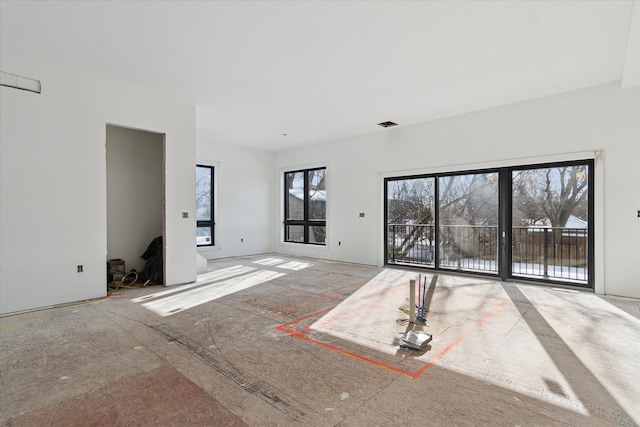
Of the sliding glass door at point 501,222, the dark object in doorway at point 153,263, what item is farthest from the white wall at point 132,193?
the sliding glass door at point 501,222

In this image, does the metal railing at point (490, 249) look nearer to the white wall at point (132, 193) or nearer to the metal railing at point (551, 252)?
the metal railing at point (551, 252)

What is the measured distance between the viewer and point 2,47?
373cm

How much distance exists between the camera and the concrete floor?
199 cm

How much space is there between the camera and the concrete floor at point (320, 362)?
6.53ft

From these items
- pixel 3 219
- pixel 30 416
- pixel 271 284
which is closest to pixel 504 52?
pixel 271 284

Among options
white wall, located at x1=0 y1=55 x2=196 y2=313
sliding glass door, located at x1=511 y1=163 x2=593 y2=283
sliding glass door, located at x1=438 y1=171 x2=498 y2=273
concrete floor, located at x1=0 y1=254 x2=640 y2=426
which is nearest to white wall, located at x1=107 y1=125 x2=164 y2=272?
white wall, located at x1=0 y1=55 x2=196 y2=313

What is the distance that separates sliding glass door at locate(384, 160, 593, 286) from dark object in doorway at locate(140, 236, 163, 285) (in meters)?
4.79

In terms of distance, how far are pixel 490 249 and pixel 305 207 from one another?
16.0 ft

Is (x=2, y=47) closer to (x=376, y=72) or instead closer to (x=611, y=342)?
(x=376, y=72)

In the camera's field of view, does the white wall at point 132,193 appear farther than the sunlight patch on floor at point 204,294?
Yes

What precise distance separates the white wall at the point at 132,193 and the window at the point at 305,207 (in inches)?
150

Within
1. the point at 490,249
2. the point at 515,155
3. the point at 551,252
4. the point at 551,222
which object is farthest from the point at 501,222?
the point at 515,155

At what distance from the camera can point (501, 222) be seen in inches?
227

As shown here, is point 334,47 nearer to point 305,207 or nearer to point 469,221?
point 469,221
